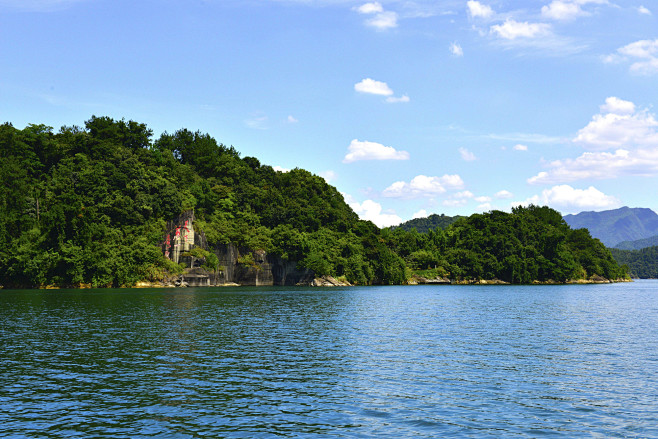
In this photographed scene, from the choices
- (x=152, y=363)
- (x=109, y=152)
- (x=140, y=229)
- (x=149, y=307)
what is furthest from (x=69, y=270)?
(x=152, y=363)

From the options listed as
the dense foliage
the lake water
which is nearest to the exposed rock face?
the dense foliage

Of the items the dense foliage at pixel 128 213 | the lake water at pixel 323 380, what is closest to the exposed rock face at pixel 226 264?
the dense foliage at pixel 128 213

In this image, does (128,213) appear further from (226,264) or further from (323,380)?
(323,380)

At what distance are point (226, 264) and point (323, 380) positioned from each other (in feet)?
439

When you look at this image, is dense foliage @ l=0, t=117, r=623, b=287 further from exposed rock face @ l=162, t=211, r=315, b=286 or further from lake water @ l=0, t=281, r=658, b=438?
lake water @ l=0, t=281, r=658, b=438

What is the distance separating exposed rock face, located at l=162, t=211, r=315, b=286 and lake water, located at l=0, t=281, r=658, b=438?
94.2 meters

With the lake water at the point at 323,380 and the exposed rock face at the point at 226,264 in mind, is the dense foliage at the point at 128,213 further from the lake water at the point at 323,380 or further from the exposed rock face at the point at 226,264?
the lake water at the point at 323,380

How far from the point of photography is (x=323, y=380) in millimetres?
26688

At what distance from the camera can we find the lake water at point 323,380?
19.2 metres

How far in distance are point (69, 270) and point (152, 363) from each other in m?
102

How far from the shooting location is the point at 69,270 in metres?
121

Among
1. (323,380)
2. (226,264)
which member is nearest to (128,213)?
(226,264)

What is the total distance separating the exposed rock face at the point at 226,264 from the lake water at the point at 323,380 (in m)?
94.2

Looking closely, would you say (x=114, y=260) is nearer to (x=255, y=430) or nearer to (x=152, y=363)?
(x=152, y=363)
